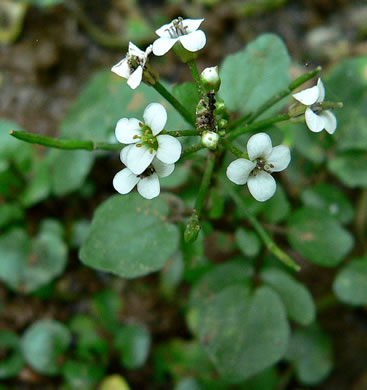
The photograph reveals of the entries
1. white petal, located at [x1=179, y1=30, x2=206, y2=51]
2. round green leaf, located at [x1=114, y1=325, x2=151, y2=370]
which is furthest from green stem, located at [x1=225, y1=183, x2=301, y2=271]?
round green leaf, located at [x1=114, y1=325, x2=151, y2=370]

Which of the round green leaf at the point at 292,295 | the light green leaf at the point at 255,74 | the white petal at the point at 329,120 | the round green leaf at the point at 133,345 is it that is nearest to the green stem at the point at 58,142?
the light green leaf at the point at 255,74

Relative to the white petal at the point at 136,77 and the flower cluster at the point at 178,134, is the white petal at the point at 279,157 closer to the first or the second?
the flower cluster at the point at 178,134

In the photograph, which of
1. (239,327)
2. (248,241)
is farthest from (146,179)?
(239,327)

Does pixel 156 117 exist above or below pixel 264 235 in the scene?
above

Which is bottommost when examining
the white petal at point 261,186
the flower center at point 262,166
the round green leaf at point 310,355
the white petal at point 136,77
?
the round green leaf at point 310,355

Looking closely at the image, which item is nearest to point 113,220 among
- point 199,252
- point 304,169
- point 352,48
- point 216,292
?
point 199,252

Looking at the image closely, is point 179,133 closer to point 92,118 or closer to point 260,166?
point 260,166

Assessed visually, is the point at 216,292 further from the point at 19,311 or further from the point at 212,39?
the point at 212,39

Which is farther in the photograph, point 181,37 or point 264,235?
point 264,235
